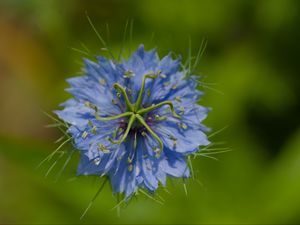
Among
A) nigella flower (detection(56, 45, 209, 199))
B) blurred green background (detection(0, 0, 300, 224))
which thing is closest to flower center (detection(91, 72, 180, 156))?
nigella flower (detection(56, 45, 209, 199))

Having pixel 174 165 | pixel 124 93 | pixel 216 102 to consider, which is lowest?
pixel 216 102

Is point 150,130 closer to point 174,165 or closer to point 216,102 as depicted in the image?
point 174,165

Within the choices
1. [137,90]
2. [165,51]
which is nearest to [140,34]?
[165,51]

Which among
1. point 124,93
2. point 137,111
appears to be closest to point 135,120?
point 137,111

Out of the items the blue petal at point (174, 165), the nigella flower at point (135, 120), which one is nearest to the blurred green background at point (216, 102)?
the nigella flower at point (135, 120)

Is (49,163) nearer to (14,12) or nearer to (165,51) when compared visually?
(165,51)

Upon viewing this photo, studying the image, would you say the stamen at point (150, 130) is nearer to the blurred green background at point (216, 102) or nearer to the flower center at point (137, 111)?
the flower center at point (137, 111)
